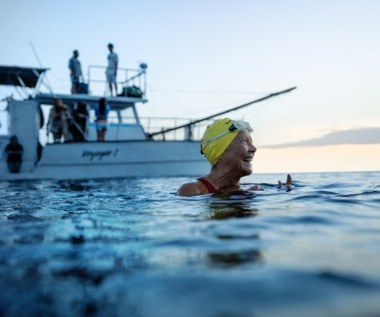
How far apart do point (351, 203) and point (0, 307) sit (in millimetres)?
3530

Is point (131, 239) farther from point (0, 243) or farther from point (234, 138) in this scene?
point (234, 138)

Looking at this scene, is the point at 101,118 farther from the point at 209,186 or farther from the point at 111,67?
the point at 209,186

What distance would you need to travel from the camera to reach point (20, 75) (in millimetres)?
14102

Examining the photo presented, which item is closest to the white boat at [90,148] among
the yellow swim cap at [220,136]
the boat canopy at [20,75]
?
the boat canopy at [20,75]

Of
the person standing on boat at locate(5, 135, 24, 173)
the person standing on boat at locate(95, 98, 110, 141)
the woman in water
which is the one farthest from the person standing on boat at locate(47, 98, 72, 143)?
the woman in water

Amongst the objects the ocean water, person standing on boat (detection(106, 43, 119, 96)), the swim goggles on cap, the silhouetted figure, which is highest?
person standing on boat (detection(106, 43, 119, 96))

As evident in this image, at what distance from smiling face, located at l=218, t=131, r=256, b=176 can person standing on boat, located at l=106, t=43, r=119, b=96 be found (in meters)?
11.5

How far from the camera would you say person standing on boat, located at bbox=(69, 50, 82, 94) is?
47.6 ft

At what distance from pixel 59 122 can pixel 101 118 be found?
4.57 feet

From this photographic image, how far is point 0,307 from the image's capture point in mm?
1271

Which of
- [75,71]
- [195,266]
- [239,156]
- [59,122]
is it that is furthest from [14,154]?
[195,266]

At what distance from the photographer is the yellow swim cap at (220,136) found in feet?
15.0

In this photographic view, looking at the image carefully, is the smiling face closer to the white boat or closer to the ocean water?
the ocean water

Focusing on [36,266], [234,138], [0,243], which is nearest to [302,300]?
[36,266]
